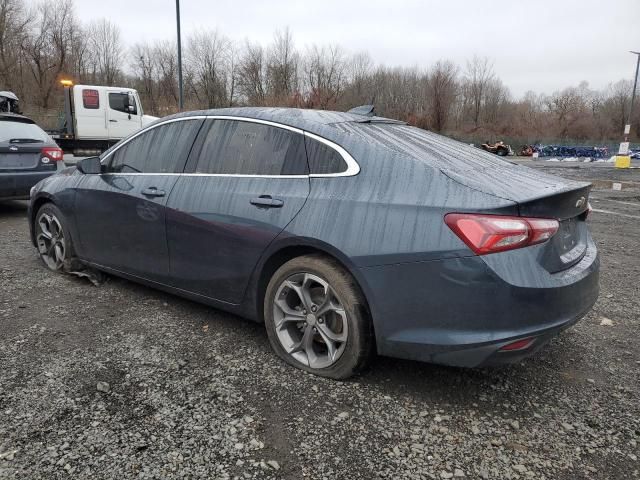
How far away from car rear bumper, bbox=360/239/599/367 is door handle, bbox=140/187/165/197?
1.70 metres

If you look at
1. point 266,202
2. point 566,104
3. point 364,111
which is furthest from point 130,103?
point 566,104

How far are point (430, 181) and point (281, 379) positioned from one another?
1329mm

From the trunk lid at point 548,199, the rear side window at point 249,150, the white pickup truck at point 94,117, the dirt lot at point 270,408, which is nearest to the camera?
the dirt lot at point 270,408

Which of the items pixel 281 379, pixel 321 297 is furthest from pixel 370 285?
pixel 281 379

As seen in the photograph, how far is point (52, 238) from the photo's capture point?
14.8ft

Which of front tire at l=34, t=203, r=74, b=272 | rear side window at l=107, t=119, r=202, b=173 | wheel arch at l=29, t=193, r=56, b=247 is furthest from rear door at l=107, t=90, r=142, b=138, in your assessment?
rear side window at l=107, t=119, r=202, b=173

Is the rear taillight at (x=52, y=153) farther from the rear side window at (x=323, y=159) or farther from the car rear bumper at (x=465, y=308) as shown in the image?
the car rear bumper at (x=465, y=308)

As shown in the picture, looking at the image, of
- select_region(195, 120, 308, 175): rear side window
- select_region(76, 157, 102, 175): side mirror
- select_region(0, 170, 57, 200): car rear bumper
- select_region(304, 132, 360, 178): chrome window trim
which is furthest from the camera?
select_region(0, 170, 57, 200): car rear bumper

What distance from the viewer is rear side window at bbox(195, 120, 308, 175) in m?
2.90

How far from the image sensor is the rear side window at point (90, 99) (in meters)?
15.9

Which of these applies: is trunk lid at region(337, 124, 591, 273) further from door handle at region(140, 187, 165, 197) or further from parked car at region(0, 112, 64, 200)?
parked car at region(0, 112, 64, 200)

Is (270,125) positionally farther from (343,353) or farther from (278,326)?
(343,353)

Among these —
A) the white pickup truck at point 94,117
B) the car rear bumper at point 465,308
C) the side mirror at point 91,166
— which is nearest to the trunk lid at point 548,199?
the car rear bumper at point 465,308

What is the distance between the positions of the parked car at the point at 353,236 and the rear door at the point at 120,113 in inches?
558
